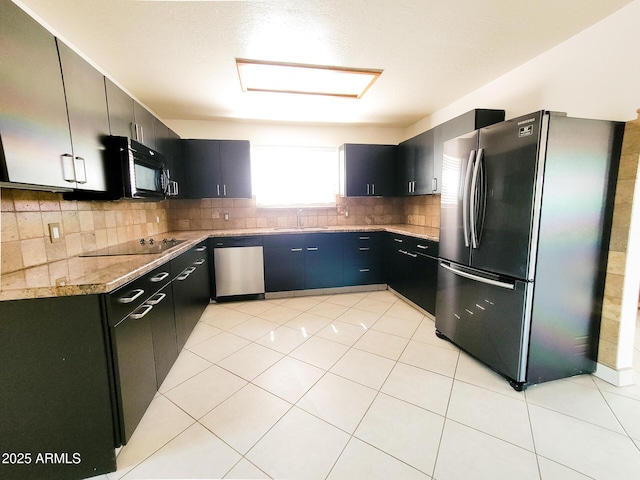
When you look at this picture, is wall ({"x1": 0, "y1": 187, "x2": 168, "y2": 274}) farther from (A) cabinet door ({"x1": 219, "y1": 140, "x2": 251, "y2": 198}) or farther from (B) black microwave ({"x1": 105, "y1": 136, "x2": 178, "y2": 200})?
(A) cabinet door ({"x1": 219, "y1": 140, "x2": 251, "y2": 198})

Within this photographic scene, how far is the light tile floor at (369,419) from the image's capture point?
1189 millimetres

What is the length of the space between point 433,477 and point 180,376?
170 centimetres

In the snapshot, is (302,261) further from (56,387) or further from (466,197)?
(56,387)

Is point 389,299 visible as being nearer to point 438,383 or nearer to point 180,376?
point 438,383

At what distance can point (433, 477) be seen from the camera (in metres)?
1.13

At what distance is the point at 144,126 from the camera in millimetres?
2275

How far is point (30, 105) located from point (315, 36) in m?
1.68

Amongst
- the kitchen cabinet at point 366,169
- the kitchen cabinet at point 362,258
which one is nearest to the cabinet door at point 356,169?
the kitchen cabinet at point 366,169

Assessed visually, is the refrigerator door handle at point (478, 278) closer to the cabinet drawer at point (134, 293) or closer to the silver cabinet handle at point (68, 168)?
the cabinet drawer at point (134, 293)

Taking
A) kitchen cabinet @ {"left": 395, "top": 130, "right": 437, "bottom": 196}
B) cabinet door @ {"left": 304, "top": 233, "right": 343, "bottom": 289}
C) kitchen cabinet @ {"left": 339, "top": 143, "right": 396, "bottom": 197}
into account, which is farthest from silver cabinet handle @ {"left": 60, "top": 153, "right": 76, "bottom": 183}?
kitchen cabinet @ {"left": 395, "top": 130, "right": 437, "bottom": 196}

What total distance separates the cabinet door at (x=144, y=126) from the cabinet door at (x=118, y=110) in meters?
0.08

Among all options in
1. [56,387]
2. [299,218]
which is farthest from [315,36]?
[56,387]

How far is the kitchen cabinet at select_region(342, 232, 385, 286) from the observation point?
139 inches

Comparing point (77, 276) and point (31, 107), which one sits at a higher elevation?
point (31, 107)
